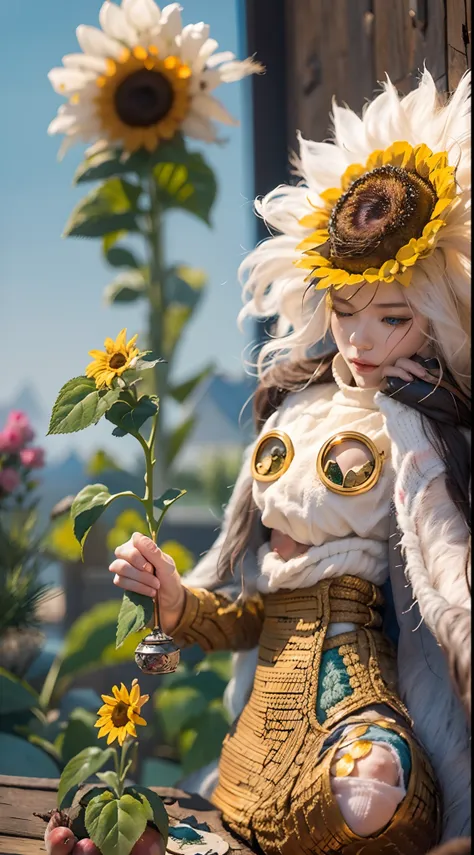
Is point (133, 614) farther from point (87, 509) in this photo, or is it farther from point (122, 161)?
point (122, 161)

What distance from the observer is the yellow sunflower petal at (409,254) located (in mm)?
1257

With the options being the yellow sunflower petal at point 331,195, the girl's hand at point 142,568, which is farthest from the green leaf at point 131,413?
the yellow sunflower petal at point 331,195

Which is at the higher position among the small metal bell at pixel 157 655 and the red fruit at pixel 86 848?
the small metal bell at pixel 157 655

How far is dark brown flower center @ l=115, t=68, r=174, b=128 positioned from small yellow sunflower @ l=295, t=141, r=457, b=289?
844 mm

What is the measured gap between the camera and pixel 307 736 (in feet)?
4.20

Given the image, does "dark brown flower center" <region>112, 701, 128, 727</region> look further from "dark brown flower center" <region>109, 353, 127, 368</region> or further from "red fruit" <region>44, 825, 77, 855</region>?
"dark brown flower center" <region>109, 353, 127, 368</region>

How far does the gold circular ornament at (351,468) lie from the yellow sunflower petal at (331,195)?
33 centimetres

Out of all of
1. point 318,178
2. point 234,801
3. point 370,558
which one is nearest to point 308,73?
point 318,178

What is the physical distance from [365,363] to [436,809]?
579 mm

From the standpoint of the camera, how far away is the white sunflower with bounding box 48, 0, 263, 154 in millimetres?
2016

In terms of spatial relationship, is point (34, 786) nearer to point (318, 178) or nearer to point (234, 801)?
point (234, 801)

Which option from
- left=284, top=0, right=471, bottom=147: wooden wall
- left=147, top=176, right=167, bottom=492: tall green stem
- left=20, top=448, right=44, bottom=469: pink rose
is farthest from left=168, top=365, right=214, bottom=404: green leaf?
left=284, top=0, right=471, bottom=147: wooden wall

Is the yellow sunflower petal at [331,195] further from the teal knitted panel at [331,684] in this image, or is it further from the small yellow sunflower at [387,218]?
the teal knitted panel at [331,684]

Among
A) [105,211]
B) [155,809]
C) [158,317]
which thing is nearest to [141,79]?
[105,211]
